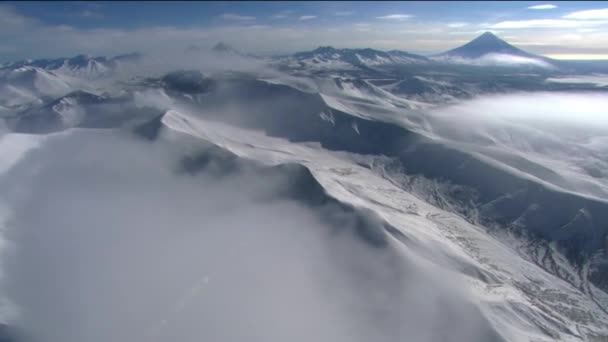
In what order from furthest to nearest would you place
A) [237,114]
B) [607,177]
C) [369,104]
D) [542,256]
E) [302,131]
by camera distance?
[369,104]
[237,114]
[302,131]
[607,177]
[542,256]

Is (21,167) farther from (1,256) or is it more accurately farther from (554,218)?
(554,218)

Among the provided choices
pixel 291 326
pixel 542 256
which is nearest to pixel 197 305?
pixel 291 326

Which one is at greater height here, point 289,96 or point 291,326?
point 289,96

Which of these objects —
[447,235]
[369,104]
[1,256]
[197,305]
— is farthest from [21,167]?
[369,104]

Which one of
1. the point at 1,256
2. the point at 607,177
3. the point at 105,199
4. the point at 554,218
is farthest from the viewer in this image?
the point at 607,177

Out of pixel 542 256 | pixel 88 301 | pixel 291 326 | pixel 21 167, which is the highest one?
pixel 21 167

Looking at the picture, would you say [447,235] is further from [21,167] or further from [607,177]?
[21,167]

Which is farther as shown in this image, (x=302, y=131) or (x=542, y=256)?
(x=302, y=131)

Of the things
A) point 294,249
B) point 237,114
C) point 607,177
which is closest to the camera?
point 294,249

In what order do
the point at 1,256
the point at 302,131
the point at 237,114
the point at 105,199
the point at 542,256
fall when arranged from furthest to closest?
1. the point at 237,114
2. the point at 302,131
3. the point at 542,256
4. the point at 105,199
5. the point at 1,256
